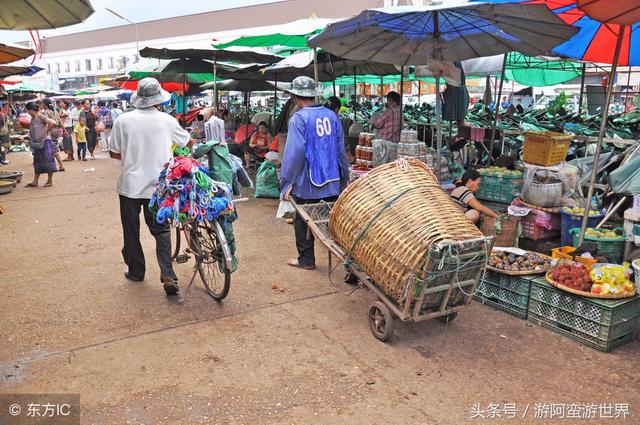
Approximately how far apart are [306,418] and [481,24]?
4.28m

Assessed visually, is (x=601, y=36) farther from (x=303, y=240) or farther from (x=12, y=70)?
(x=12, y=70)

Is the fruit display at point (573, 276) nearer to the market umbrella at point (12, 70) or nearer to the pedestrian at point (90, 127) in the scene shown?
the market umbrella at point (12, 70)

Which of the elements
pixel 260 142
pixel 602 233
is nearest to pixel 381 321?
pixel 602 233

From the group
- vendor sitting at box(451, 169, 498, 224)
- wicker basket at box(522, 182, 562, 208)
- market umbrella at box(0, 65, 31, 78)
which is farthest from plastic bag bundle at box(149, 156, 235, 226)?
market umbrella at box(0, 65, 31, 78)

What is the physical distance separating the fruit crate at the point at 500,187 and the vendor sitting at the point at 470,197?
113 centimetres

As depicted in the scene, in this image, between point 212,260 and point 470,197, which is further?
point 470,197

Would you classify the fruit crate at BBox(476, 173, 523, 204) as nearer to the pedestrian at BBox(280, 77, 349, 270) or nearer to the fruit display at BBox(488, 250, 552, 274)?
the fruit display at BBox(488, 250, 552, 274)

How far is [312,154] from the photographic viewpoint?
5266 mm

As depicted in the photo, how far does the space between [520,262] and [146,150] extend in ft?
11.8

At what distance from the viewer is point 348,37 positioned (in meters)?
5.87

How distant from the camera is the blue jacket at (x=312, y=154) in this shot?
521cm

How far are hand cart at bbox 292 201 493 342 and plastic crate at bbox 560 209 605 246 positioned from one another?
7.34ft

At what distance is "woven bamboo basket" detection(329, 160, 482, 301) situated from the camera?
3.61 meters

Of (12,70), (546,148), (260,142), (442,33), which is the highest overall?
(442,33)
